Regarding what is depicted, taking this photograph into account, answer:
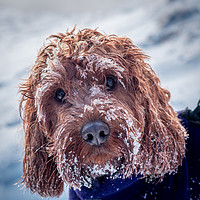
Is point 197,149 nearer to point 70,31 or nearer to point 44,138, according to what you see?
point 44,138

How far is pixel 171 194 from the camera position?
9.05ft

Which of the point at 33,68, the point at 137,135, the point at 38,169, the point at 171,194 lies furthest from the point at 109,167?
the point at 33,68

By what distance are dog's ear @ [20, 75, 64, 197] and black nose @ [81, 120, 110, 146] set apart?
3.34ft

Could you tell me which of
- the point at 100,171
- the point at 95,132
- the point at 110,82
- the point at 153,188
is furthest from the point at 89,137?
the point at 153,188

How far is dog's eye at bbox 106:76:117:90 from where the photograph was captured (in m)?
2.57

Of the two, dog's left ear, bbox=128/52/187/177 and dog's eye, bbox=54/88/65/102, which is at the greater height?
dog's eye, bbox=54/88/65/102

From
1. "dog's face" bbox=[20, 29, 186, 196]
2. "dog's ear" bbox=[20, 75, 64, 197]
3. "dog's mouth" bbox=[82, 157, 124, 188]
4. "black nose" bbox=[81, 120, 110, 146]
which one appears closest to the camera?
"black nose" bbox=[81, 120, 110, 146]

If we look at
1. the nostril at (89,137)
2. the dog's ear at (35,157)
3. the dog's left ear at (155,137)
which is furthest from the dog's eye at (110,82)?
the dog's ear at (35,157)

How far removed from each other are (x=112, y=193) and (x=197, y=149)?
1.21 m

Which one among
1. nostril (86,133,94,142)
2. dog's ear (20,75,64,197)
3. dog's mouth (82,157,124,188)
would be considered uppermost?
dog's ear (20,75,64,197)

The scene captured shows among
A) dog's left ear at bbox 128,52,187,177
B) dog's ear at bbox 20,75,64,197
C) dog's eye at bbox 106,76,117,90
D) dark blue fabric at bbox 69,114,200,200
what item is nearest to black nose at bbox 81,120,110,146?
dog's eye at bbox 106,76,117,90

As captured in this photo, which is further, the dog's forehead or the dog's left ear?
the dog's left ear

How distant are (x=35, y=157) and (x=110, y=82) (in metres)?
1.38

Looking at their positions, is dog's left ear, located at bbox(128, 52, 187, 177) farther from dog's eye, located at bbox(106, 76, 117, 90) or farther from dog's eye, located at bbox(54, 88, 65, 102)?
dog's eye, located at bbox(54, 88, 65, 102)
